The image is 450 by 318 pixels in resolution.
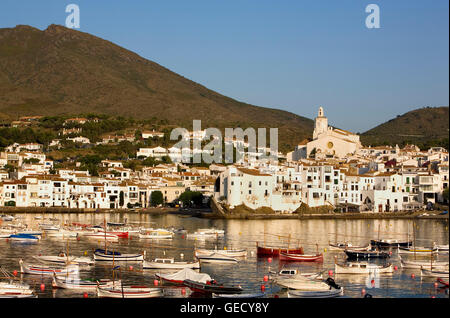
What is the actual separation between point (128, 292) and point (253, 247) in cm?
1229

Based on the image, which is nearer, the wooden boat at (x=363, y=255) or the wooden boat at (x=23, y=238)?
the wooden boat at (x=363, y=255)

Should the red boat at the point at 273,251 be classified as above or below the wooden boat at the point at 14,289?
above

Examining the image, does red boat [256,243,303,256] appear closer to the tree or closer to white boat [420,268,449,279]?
white boat [420,268,449,279]

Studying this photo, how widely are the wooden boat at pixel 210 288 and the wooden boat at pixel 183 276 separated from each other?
0.57 feet

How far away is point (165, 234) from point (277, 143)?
63.5 m

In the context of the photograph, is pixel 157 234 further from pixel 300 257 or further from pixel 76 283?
pixel 76 283

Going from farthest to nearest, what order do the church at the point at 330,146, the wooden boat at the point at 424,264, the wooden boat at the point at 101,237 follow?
1. the church at the point at 330,146
2. the wooden boat at the point at 101,237
3. the wooden boat at the point at 424,264

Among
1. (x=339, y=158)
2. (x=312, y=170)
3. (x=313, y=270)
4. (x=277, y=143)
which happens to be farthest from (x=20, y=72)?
(x=313, y=270)

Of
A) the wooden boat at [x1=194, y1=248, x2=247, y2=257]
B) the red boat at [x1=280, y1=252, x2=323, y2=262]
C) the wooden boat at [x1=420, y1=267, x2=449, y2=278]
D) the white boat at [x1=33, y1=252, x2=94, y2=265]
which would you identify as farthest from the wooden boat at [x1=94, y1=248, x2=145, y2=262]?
the wooden boat at [x1=420, y1=267, x2=449, y2=278]

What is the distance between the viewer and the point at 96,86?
155m

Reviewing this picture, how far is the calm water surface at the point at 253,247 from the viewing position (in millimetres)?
19422

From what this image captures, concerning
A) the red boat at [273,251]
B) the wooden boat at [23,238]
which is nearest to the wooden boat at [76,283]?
the red boat at [273,251]

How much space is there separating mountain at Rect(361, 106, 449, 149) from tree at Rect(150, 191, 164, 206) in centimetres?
5480

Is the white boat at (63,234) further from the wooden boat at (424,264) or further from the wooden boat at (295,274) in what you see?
the wooden boat at (424,264)
